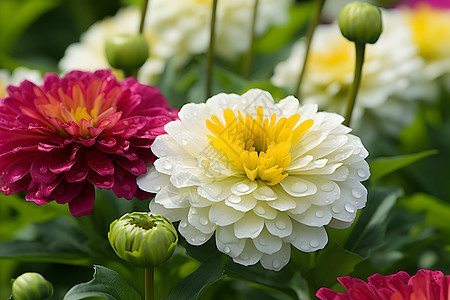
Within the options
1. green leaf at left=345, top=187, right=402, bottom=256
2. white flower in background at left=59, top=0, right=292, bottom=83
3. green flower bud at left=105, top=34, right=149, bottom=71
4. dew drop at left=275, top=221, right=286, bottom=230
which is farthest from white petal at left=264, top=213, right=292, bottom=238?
white flower in background at left=59, top=0, right=292, bottom=83

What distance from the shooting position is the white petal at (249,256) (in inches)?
14.5

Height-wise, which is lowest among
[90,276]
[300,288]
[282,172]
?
[90,276]

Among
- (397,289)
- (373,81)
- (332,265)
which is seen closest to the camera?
(397,289)

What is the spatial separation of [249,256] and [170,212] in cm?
6

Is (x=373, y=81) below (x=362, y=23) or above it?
below

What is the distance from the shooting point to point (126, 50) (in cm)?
52

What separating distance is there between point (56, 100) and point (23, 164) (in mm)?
57

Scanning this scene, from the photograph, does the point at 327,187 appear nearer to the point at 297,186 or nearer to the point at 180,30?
the point at 297,186

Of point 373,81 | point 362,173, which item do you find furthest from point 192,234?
point 373,81

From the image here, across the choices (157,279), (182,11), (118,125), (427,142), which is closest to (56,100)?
(118,125)

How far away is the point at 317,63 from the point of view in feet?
2.34

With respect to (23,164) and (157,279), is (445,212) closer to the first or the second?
(157,279)

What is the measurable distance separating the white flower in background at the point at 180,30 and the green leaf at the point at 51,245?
244 millimetres

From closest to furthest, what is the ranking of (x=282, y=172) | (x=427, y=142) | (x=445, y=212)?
(x=282, y=172), (x=445, y=212), (x=427, y=142)
